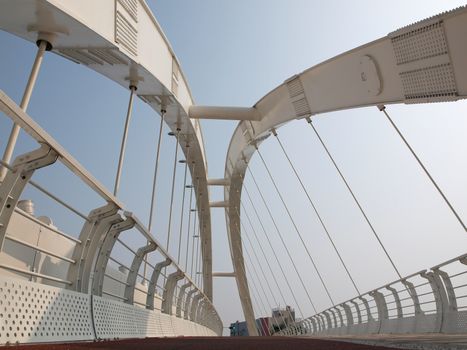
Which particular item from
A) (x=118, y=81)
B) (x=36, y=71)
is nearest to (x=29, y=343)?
(x=36, y=71)

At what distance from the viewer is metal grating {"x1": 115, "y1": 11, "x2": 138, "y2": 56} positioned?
27.0ft

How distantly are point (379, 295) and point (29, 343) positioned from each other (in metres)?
7.78

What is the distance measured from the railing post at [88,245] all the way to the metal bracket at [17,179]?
3.31 feet

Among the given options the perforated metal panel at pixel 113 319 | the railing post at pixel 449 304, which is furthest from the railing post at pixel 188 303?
the railing post at pixel 449 304

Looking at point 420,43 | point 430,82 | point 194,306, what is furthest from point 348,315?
point 420,43

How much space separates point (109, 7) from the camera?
8047 millimetres

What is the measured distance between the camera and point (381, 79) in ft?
28.4

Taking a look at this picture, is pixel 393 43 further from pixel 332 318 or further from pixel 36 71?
pixel 332 318

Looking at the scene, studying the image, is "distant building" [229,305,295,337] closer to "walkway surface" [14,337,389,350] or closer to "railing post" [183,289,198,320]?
"railing post" [183,289,198,320]

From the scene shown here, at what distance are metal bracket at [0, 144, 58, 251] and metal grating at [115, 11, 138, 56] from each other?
5919mm

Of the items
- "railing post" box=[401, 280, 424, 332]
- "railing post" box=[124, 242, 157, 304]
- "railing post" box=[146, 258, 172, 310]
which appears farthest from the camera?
"railing post" box=[401, 280, 424, 332]

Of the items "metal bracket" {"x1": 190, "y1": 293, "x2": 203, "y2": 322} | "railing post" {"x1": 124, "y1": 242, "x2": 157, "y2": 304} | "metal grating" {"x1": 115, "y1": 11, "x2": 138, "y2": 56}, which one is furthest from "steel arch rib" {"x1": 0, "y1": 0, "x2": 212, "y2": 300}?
"metal bracket" {"x1": 190, "y1": 293, "x2": 203, "y2": 322}

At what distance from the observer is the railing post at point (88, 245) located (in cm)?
374

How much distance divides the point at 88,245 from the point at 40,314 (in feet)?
2.95
